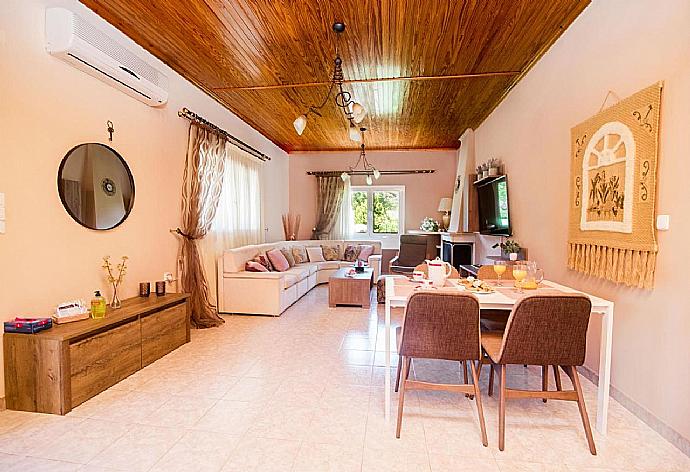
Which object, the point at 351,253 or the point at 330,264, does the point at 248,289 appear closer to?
the point at 330,264

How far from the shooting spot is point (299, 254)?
716 centimetres

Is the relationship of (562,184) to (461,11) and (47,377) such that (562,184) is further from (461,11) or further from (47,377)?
(47,377)

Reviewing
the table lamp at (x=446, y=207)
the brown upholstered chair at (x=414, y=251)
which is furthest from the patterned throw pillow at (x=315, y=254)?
the table lamp at (x=446, y=207)

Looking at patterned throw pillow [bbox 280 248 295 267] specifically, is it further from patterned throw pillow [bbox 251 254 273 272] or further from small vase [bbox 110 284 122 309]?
small vase [bbox 110 284 122 309]

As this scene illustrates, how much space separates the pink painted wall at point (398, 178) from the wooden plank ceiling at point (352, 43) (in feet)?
9.11

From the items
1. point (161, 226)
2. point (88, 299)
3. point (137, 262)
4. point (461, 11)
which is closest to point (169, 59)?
point (161, 226)

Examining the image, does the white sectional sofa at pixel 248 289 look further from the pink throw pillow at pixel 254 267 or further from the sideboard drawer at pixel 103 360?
the sideboard drawer at pixel 103 360

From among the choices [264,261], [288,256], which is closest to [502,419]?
[264,261]

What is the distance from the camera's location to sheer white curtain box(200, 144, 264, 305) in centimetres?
493

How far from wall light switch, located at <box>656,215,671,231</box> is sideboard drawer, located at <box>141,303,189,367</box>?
12.1 ft

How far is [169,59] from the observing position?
3693 mm

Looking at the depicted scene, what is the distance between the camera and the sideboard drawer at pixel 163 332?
312 cm

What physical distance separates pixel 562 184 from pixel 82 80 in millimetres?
4032

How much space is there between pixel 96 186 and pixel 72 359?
137cm
